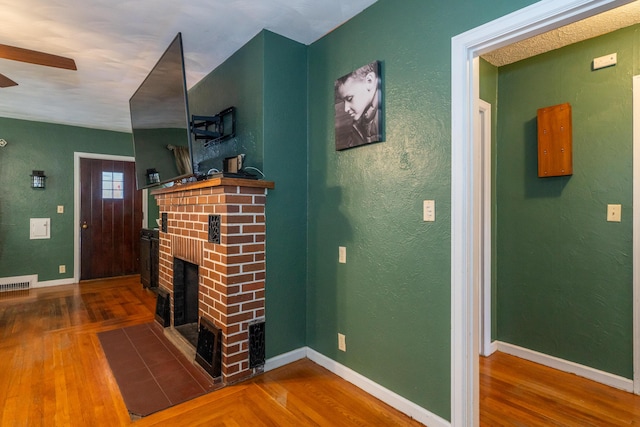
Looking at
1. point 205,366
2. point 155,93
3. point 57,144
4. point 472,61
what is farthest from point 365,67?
point 57,144

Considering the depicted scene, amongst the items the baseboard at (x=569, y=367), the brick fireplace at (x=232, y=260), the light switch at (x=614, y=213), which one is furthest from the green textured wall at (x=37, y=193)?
the light switch at (x=614, y=213)

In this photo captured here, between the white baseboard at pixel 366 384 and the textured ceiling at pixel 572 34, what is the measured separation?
8.26 ft

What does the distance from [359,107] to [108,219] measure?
5.00 meters

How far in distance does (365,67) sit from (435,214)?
3.46 ft

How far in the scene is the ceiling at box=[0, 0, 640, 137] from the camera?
2.11m

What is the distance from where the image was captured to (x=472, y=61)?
163 cm

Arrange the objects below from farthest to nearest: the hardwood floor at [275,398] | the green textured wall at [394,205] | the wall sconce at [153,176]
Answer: the wall sconce at [153,176]
the hardwood floor at [275,398]
the green textured wall at [394,205]

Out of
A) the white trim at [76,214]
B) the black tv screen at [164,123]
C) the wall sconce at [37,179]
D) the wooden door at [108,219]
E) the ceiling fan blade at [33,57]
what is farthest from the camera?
the wooden door at [108,219]

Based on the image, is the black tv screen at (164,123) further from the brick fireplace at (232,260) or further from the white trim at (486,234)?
the white trim at (486,234)

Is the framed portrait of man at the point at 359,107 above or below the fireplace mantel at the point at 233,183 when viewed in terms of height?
above

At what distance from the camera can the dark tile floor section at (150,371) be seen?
1997 millimetres

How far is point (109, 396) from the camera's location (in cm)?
202

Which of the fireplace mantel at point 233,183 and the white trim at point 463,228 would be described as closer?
the white trim at point 463,228

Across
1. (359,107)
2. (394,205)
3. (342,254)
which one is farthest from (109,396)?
(359,107)
